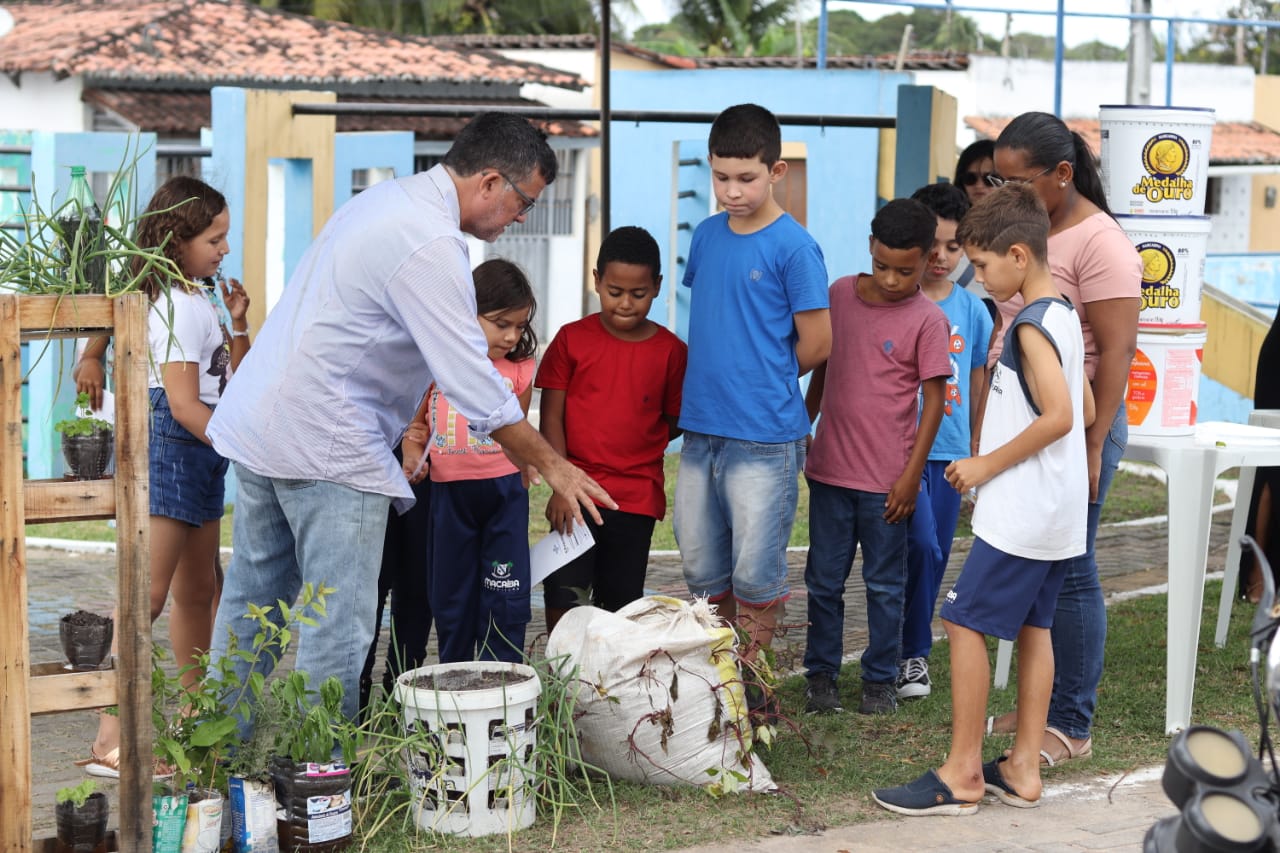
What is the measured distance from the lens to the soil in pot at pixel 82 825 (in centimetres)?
376

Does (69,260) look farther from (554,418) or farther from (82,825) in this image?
(554,418)

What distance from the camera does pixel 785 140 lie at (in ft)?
50.0

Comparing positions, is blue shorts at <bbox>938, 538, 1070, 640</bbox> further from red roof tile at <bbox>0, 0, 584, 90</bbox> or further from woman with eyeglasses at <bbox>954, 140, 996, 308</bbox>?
red roof tile at <bbox>0, 0, 584, 90</bbox>

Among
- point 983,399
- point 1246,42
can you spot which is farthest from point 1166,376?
point 1246,42

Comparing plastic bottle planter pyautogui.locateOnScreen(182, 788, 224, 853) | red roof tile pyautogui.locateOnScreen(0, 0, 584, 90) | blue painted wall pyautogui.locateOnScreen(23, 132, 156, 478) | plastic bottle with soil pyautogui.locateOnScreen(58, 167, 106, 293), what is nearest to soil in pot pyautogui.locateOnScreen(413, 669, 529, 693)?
plastic bottle planter pyautogui.locateOnScreen(182, 788, 224, 853)

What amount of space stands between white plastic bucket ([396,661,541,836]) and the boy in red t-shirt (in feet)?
3.06

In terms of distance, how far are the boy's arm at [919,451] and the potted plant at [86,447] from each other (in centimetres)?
245

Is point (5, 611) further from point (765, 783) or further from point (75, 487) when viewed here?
point (765, 783)

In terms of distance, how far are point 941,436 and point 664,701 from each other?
6.45 ft

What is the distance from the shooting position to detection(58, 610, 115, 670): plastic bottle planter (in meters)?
3.93

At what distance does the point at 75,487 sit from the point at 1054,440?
2520 mm

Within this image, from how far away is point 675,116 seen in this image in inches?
351

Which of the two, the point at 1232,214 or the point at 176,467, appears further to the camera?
the point at 1232,214

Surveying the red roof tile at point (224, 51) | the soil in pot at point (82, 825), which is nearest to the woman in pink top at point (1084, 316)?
the soil in pot at point (82, 825)
